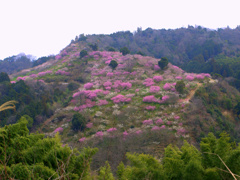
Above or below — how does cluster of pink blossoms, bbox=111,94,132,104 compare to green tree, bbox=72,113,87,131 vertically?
Result: above

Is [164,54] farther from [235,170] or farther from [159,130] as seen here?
[235,170]

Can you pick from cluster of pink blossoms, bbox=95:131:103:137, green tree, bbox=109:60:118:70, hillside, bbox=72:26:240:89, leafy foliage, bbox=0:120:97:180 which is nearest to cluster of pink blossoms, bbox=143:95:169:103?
cluster of pink blossoms, bbox=95:131:103:137

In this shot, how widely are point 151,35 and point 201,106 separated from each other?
39522 millimetres

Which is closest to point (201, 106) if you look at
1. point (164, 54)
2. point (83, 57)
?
point (83, 57)

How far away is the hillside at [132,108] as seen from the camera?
11.6m

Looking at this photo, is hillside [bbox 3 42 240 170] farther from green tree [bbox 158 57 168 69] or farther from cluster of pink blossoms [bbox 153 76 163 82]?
green tree [bbox 158 57 168 69]

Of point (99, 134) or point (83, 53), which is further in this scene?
point (83, 53)

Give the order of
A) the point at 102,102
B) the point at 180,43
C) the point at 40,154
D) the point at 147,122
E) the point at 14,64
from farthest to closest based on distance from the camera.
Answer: the point at 180,43
the point at 14,64
the point at 102,102
the point at 147,122
the point at 40,154

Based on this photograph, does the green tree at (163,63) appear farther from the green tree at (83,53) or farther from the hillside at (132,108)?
the green tree at (83,53)

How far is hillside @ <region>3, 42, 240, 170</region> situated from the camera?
11.6 m

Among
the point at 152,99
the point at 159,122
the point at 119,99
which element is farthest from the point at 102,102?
the point at 159,122

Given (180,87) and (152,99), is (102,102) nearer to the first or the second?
(152,99)

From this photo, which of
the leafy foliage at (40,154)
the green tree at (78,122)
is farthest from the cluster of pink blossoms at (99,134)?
the leafy foliage at (40,154)

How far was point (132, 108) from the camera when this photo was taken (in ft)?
51.1
